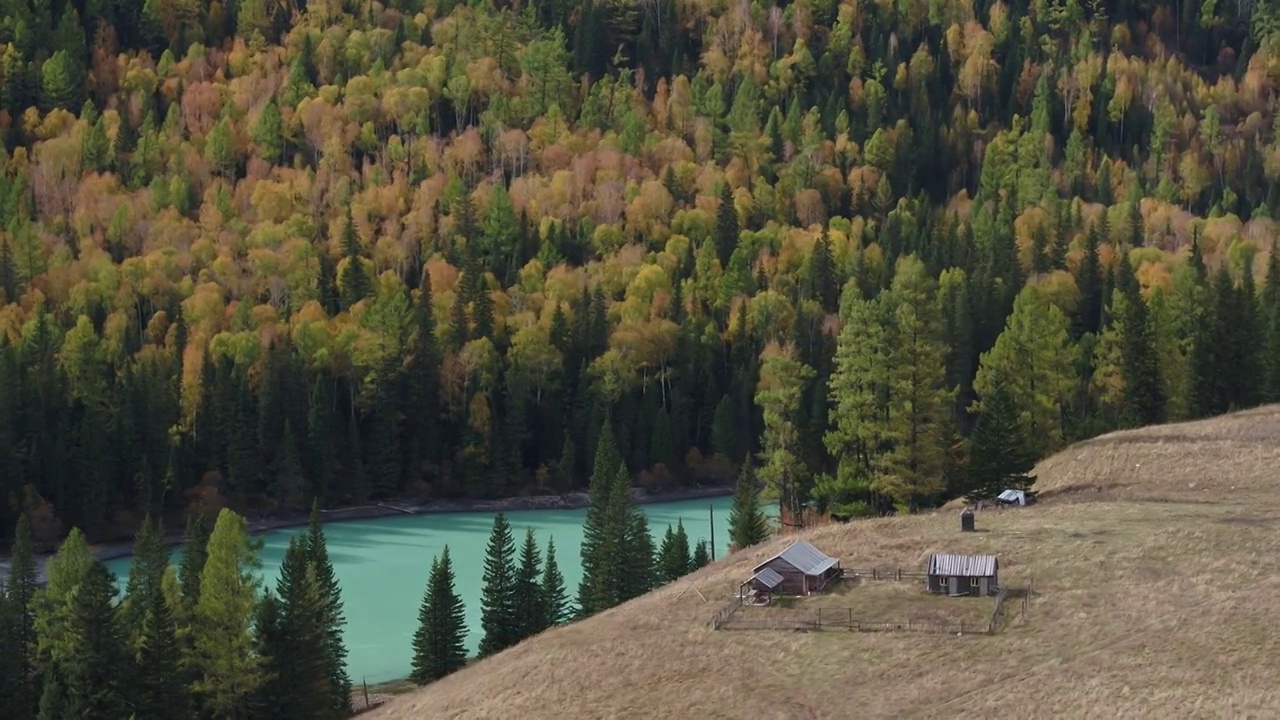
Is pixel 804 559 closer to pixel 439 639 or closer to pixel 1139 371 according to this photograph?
pixel 439 639

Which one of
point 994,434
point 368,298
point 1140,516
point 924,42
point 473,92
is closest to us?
point 1140,516

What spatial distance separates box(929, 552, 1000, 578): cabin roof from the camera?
4897 cm

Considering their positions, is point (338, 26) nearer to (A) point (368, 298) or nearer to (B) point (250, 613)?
(A) point (368, 298)

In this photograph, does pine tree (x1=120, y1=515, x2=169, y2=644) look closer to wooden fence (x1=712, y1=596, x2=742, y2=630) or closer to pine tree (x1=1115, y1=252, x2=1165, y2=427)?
wooden fence (x1=712, y1=596, x2=742, y2=630)

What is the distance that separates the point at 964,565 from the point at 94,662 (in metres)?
26.0

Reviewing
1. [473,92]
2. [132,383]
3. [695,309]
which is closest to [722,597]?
[132,383]

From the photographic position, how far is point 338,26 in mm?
186375

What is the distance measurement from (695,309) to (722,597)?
Answer: 90.3 metres

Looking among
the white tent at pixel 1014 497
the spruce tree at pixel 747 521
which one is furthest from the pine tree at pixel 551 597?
the white tent at pixel 1014 497

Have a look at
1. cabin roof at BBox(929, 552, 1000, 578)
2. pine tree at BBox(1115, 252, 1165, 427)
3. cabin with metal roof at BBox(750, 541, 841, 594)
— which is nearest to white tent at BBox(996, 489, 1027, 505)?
cabin roof at BBox(929, 552, 1000, 578)

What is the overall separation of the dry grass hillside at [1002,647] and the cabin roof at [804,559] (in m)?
1.62

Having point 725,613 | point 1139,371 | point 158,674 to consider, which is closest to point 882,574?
point 725,613

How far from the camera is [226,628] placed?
5762cm

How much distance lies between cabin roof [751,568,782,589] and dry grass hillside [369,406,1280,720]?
166 cm
